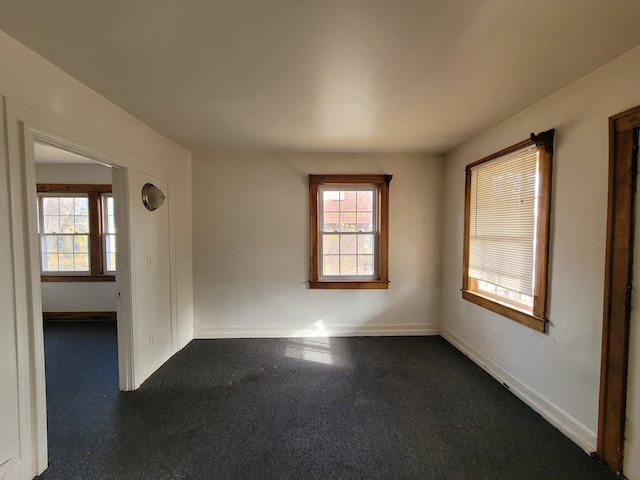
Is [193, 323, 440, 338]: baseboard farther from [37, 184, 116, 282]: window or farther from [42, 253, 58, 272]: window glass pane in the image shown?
[42, 253, 58, 272]: window glass pane

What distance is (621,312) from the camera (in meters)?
1.50

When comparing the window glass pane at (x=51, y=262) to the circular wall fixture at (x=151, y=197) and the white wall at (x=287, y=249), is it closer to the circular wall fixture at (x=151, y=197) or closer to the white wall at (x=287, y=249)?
the white wall at (x=287, y=249)

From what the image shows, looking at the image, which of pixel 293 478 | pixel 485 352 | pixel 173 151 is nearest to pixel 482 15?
pixel 293 478

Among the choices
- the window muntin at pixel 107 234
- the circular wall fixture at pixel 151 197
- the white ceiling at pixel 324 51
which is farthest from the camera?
the window muntin at pixel 107 234

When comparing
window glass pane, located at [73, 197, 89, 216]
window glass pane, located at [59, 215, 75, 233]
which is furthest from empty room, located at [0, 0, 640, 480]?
window glass pane, located at [59, 215, 75, 233]

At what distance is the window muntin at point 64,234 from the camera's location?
13.5 ft

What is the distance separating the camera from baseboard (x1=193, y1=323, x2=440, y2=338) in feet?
11.2

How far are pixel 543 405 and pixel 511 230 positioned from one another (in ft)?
4.64

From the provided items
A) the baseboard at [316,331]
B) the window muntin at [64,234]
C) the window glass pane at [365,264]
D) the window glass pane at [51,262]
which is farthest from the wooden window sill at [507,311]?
the window glass pane at [51,262]

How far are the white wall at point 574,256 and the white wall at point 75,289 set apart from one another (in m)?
5.48

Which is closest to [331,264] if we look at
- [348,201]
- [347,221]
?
[347,221]

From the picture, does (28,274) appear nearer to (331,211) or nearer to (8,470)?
(8,470)

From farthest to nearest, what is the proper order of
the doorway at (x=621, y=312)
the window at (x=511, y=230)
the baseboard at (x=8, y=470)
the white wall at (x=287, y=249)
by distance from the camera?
the white wall at (x=287, y=249) → the window at (x=511, y=230) → the doorway at (x=621, y=312) → the baseboard at (x=8, y=470)

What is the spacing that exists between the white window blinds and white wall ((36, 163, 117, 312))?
5.30m
